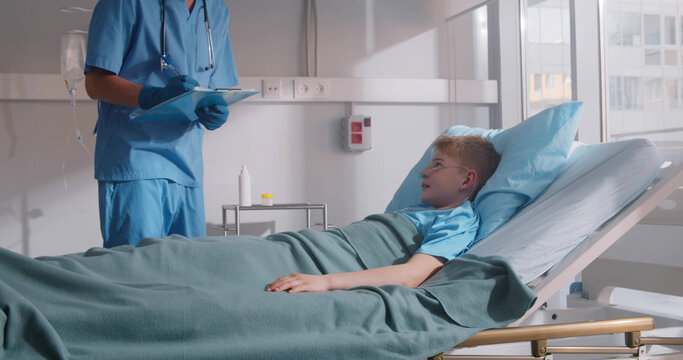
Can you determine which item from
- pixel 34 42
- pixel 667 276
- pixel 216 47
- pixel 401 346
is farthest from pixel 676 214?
pixel 34 42

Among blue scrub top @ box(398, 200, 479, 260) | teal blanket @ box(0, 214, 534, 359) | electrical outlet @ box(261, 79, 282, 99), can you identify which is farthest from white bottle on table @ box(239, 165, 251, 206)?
teal blanket @ box(0, 214, 534, 359)

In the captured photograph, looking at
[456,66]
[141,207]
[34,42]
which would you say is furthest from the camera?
[456,66]

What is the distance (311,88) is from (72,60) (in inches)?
46.6

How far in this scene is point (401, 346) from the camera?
3.67 feet

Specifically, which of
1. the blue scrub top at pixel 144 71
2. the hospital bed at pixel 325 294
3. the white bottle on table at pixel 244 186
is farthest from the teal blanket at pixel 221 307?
the white bottle on table at pixel 244 186

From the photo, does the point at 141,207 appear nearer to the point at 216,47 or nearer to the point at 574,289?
the point at 216,47

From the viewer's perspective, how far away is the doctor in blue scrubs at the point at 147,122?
1881 mm

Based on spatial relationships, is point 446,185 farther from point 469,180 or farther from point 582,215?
point 582,215

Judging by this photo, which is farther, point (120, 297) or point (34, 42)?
point (34, 42)

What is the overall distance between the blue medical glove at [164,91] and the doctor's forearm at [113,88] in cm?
4

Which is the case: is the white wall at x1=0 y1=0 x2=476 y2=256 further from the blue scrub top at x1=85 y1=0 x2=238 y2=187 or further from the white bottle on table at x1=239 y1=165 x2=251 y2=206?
the blue scrub top at x1=85 y1=0 x2=238 y2=187

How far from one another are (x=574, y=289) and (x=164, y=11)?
5.39 ft

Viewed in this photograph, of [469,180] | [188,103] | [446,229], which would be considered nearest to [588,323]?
[446,229]

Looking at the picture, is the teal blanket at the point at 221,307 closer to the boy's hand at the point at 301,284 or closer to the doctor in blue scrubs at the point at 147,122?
the boy's hand at the point at 301,284
